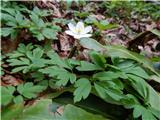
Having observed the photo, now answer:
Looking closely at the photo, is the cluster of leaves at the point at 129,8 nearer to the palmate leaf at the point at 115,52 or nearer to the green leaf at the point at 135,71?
the palmate leaf at the point at 115,52

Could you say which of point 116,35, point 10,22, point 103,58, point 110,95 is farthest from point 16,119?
point 116,35

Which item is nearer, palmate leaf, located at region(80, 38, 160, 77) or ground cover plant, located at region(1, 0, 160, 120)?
ground cover plant, located at region(1, 0, 160, 120)

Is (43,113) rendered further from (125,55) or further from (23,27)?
(23,27)

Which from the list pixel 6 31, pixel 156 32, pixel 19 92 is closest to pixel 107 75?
pixel 19 92

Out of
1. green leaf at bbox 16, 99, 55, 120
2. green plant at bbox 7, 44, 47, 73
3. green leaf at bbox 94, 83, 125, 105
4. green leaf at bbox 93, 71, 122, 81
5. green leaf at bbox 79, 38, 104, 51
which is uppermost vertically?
green leaf at bbox 79, 38, 104, 51

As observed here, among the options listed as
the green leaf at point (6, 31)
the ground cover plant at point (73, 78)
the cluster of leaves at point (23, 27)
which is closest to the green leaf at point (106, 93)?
the ground cover plant at point (73, 78)

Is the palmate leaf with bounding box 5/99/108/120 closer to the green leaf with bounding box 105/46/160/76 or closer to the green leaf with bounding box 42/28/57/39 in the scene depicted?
the green leaf with bounding box 105/46/160/76

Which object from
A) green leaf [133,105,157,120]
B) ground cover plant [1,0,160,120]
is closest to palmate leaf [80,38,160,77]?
ground cover plant [1,0,160,120]
